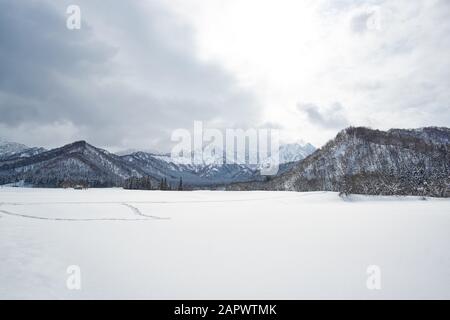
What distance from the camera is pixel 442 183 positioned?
10550 centimetres

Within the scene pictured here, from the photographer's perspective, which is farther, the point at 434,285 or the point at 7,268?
the point at 7,268

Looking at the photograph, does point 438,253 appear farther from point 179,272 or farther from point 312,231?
point 179,272

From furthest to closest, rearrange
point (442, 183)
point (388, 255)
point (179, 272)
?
point (442, 183)
point (388, 255)
point (179, 272)

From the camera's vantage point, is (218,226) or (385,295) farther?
(218,226)

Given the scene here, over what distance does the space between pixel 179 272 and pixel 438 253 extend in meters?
9.26

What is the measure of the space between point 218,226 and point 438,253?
10.0m

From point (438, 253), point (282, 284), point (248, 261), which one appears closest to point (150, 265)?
point (248, 261)

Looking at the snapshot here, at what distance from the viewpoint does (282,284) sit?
7730 millimetres

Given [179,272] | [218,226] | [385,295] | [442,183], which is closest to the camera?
[385,295]

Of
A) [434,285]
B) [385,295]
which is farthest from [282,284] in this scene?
[434,285]
